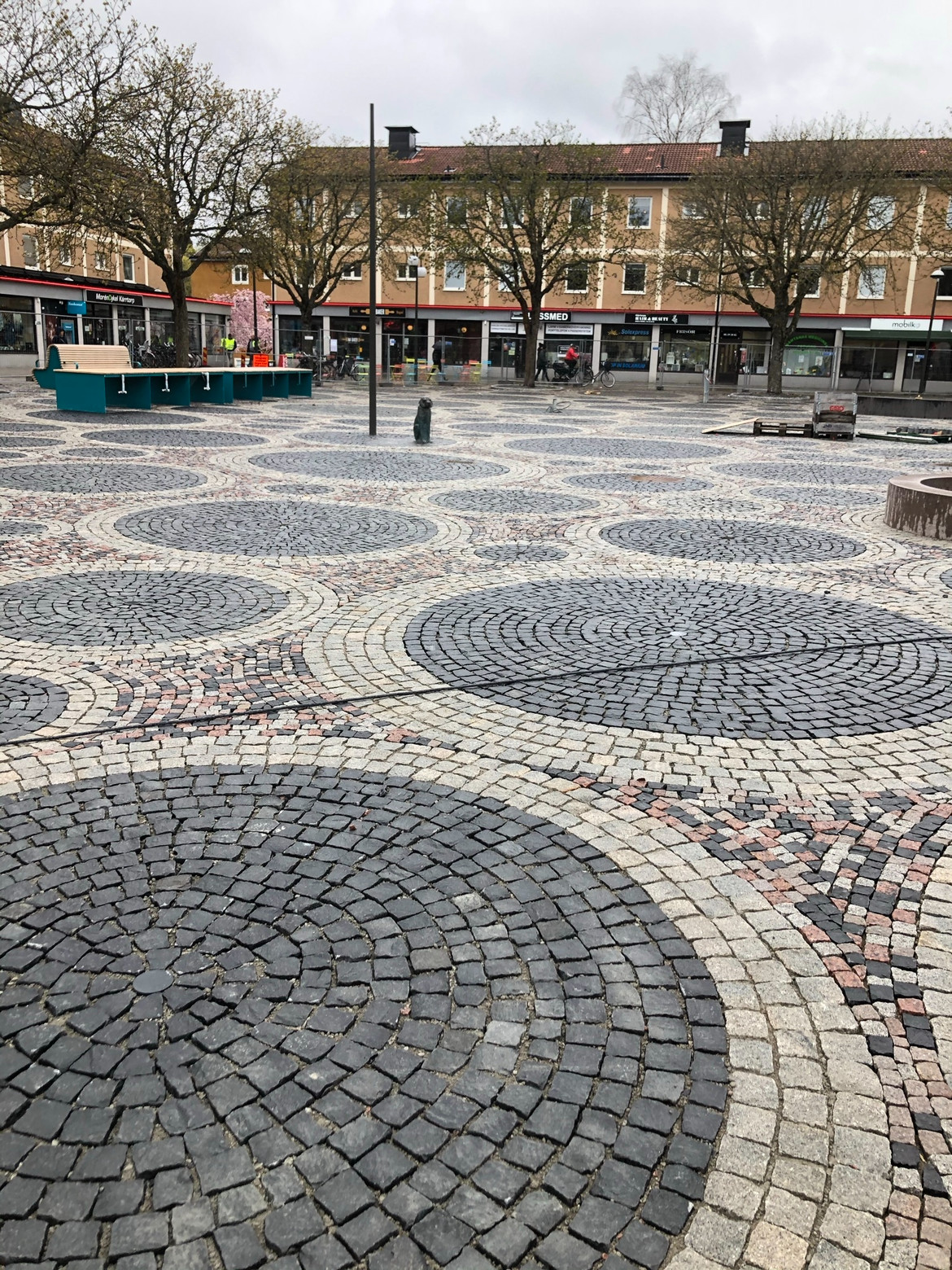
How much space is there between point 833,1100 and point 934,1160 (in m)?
0.29

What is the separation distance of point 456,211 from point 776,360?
15333 mm

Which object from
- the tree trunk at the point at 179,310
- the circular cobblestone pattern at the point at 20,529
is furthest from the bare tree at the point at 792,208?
the circular cobblestone pattern at the point at 20,529

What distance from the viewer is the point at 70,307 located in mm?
40656

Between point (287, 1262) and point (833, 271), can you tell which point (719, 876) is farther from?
point (833, 271)

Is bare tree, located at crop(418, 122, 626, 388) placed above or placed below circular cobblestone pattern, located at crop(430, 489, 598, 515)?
above

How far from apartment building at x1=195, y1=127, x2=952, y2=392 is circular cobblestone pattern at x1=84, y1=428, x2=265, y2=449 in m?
29.3

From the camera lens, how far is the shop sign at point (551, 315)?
55.9m

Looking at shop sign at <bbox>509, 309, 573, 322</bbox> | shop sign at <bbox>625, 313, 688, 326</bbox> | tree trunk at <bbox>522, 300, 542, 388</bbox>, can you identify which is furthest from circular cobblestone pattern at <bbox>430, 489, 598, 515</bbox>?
shop sign at <bbox>509, 309, 573, 322</bbox>

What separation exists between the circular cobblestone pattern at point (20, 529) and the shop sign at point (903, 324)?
48.6 m

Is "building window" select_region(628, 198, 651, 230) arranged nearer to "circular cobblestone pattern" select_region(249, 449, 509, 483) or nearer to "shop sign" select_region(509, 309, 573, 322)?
"shop sign" select_region(509, 309, 573, 322)

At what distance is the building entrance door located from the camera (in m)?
54.7

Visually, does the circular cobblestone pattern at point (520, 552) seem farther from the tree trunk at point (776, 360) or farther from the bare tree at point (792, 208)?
the tree trunk at point (776, 360)

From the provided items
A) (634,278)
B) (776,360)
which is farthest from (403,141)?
(776,360)

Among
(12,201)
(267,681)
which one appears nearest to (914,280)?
(12,201)
